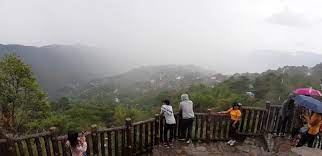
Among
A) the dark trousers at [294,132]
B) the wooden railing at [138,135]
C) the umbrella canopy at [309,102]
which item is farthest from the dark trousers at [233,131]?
the umbrella canopy at [309,102]

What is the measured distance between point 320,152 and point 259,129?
192cm

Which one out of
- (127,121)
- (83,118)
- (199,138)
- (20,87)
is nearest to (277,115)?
(199,138)

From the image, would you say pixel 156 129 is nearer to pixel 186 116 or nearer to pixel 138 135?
pixel 138 135

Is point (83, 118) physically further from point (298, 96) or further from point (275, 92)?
point (298, 96)

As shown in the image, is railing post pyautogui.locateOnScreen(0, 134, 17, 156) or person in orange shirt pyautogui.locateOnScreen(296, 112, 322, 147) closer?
railing post pyautogui.locateOnScreen(0, 134, 17, 156)

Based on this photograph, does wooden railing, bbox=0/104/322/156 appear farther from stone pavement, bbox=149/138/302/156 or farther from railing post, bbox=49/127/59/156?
stone pavement, bbox=149/138/302/156

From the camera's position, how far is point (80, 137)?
6.05 m

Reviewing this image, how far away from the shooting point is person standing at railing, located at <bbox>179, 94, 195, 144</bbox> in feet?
27.9

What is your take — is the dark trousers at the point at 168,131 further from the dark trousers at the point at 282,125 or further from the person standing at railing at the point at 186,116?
the dark trousers at the point at 282,125

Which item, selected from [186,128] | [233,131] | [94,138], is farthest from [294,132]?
[94,138]

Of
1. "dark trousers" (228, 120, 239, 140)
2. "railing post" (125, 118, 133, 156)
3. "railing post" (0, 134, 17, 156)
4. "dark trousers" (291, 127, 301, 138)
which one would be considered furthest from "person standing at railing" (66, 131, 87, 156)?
"dark trousers" (291, 127, 301, 138)

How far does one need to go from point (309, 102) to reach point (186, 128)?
353 centimetres

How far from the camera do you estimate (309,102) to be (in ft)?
25.3

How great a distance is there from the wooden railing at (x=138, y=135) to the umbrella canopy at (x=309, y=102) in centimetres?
106
